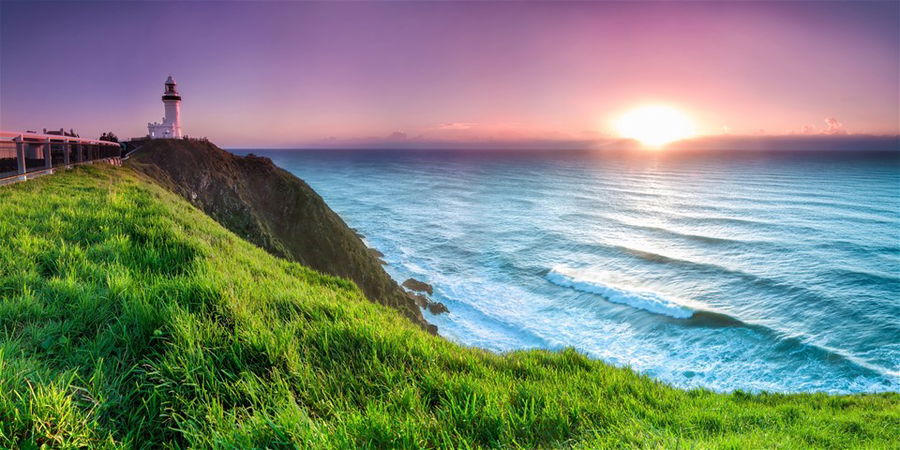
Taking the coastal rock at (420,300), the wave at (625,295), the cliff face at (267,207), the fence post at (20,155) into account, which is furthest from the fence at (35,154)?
the wave at (625,295)

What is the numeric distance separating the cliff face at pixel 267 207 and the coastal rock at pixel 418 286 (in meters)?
2.43

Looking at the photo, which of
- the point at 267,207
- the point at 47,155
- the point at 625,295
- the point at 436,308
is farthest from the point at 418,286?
the point at 47,155

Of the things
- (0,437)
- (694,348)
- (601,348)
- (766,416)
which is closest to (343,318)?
(0,437)

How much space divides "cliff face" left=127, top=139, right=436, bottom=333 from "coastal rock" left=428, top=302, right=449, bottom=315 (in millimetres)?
1531

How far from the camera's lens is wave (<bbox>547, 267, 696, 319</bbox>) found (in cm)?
2309

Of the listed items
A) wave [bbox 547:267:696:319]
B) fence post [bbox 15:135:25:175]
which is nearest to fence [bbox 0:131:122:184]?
fence post [bbox 15:135:25:175]

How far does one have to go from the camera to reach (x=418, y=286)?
2878 centimetres

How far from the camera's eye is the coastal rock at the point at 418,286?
28.4 meters

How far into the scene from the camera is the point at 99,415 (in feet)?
8.11

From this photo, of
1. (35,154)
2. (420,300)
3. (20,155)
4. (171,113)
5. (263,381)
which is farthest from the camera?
(171,113)

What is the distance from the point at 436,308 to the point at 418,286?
399cm

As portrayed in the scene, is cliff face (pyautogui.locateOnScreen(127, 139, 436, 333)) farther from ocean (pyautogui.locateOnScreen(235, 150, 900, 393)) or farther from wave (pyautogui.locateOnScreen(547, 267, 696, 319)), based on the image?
wave (pyautogui.locateOnScreen(547, 267, 696, 319))

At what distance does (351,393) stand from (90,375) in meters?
1.75

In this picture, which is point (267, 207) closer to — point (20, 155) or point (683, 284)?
point (20, 155)
